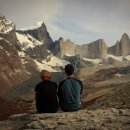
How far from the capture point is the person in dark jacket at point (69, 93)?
1080 cm

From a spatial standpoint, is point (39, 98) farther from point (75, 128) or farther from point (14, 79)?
point (14, 79)

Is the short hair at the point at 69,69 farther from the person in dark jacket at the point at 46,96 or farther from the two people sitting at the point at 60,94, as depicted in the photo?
the person in dark jacket at the point at 46,96

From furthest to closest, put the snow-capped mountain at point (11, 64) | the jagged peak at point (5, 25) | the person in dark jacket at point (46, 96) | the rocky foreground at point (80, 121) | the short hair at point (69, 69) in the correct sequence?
the jagged peak at point (5, 25)
the snow-capped mountain at point (11, 64)
the person in dark jacket at point (46, 96)
the short hair at point (69, 69)
the rocky foreground at point (80, 121)

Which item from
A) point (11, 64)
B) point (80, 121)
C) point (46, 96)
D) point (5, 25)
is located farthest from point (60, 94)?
point (5, 25)

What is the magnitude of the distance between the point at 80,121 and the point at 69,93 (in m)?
1.13

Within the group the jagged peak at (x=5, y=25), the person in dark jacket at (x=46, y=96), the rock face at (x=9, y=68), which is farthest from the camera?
the jagged peak at (x=5, y=25)

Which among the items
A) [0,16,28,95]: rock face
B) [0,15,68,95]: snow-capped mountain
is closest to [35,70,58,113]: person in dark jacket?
[0,15,68,95]: snow-capped mountain

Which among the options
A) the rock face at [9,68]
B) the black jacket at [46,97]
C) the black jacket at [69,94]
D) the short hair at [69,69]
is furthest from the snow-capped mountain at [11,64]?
the short hair at [69,69]

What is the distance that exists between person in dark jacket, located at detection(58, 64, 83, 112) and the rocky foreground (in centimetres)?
47

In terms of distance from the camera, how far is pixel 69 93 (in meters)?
10.8

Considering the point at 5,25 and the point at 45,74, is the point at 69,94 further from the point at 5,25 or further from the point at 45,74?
the point at 5,25

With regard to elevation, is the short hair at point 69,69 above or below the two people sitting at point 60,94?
above

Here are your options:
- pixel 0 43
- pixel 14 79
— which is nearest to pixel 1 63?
pixel 14 79

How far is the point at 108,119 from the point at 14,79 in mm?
128922
